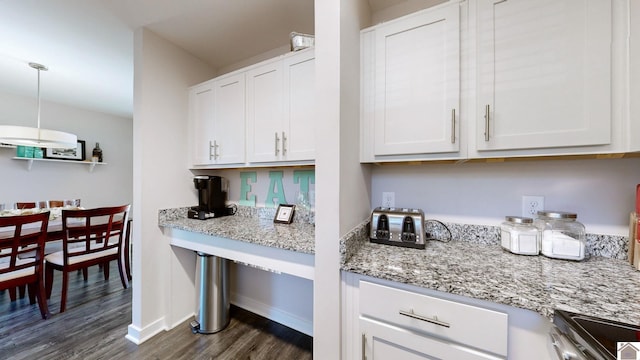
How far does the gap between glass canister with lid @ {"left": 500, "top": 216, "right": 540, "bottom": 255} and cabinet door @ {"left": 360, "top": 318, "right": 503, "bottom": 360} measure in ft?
1.88

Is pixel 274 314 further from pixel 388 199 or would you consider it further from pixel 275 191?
pixel 388 199

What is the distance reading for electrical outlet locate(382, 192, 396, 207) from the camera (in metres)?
1.57

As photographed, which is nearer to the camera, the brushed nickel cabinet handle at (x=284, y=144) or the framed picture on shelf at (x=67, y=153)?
the brushed nickel cabinet handle at (x=284, y=144)

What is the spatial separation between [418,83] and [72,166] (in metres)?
5.38

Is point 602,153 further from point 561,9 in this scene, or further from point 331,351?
point 331,351

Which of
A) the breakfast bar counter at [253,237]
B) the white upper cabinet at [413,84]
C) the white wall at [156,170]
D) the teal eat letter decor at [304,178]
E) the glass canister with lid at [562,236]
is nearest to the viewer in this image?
the glass canister with lid at [562,236]

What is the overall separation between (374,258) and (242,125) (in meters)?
1.43

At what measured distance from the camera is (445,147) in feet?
3.82

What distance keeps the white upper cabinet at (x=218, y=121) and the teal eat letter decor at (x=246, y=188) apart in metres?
0.31

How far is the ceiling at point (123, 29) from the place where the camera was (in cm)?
157

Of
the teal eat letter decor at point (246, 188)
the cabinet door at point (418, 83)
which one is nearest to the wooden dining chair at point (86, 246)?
the teal eat letter decor at point (246, 188)

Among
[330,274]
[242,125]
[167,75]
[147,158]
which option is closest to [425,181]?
[330,274]

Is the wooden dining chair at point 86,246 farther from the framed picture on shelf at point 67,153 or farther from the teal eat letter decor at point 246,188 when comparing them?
the framed picture on shelf at point 67,153

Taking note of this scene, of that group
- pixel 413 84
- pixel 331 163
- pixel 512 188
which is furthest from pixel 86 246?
pixel 512 188
